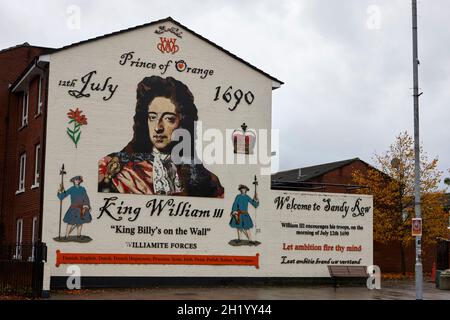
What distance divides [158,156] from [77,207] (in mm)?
3951

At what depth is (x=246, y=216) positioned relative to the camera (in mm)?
27719

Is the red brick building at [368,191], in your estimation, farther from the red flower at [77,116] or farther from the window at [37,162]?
the red flower at [77,116]

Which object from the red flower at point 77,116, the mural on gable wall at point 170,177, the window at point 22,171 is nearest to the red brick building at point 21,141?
the window at point 22,171

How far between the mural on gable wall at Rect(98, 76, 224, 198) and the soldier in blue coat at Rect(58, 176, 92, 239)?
0.80 meters

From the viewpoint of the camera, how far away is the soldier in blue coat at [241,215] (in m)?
27.5

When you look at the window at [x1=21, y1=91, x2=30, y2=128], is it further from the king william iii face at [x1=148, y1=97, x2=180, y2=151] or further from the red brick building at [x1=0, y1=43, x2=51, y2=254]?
the king william iii face at [x1=148, y1=97, x2=180, y2=151]

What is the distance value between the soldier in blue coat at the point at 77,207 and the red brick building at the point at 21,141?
1152 millimetres

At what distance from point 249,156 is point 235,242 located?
3.85 m

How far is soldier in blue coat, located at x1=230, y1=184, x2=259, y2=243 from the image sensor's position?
27.5m

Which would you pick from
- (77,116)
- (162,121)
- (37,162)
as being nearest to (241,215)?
(162,121)

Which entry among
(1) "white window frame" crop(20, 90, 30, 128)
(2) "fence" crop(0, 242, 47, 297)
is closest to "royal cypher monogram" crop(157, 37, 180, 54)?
(1) "white window frame" crop(20, 90, 30, 128)

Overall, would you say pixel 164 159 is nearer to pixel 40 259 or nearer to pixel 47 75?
pixel 47 75

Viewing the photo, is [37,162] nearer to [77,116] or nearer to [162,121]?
[77,116]
